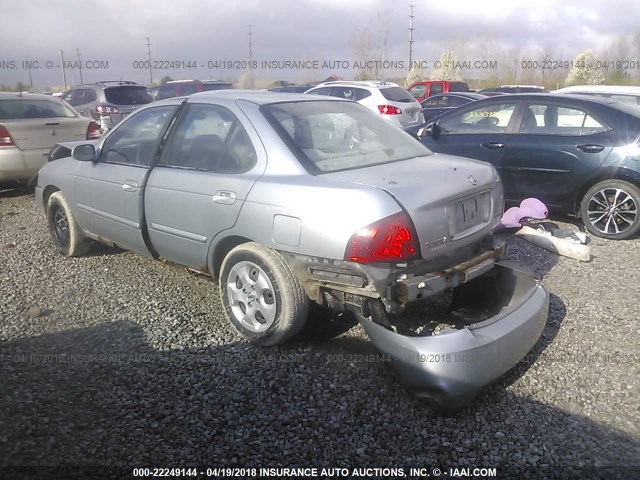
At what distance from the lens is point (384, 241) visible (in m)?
2.85

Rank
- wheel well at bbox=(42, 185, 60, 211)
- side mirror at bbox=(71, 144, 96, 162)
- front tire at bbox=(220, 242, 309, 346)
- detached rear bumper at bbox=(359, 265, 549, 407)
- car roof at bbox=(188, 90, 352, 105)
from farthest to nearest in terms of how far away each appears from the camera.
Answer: wheel well at bbox=(42, 185, 60, 211) < side mirror at bbox=(71, 144, 96, 162) < car roof at bbox=(188, 90, 352, 105) < front tire at bbox=(220, 242, 309, 346) < detached rear bumper at bbox=(359, 265, 549, 407)

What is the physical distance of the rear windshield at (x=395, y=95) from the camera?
12.9 metres

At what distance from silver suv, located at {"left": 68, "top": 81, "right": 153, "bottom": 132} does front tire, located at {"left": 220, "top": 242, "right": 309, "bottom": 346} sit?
34.0 feet

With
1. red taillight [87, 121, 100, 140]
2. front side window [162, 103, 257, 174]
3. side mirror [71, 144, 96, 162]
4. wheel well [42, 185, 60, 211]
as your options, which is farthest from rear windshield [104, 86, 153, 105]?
front side window [162, 103, 257, 174]

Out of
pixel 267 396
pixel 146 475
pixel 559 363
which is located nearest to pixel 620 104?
pixel 559 363

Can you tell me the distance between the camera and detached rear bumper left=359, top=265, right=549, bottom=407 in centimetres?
272

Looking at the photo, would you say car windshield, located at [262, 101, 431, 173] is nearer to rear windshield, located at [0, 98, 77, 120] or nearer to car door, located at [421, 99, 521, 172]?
car door, located at [421, 99, 521, 172]

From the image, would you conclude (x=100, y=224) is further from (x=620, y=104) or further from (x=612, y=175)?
(x=620, y=104)

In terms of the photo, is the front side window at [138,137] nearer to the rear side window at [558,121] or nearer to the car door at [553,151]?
the car door at [553,151]

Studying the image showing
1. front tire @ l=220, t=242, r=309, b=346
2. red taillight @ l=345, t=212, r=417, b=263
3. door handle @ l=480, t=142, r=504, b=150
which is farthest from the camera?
door handle @ l=480, t=142, r=504, b=150

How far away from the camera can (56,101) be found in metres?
8.73

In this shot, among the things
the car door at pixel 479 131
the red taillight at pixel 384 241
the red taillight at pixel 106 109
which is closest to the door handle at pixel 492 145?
the car door at pixel 479 131

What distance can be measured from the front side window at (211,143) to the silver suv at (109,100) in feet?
31.2

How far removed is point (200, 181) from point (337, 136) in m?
0.99
